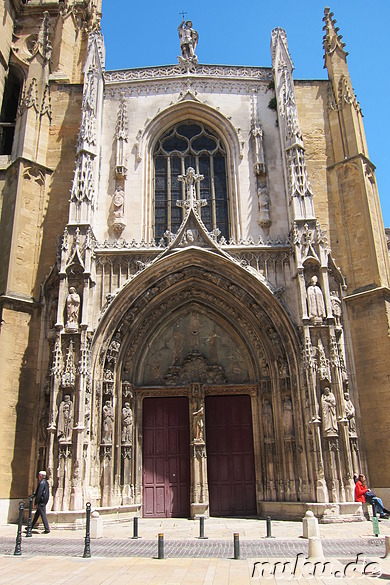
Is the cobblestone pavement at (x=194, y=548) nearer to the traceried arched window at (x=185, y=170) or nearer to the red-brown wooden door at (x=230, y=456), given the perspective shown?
the red-brown wooden door at (x=230, y=456)

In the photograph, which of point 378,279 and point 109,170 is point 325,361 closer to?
point 378,279

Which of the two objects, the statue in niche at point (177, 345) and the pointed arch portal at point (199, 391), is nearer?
the pointed arch portal at point (199, 391)

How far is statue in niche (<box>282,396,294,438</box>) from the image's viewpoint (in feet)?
46.0

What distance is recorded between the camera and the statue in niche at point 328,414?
13102 millimetres

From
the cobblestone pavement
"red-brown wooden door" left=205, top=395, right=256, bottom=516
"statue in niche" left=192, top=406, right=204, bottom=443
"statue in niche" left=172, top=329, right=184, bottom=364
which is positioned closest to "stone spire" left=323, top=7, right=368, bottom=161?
"statue in niche" left=172, top=329, right=184, bottom=364

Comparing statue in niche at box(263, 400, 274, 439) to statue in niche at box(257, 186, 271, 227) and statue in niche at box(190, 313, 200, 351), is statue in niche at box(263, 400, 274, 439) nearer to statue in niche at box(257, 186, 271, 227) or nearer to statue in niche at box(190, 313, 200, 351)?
statue in niche at box(190, 313, 200, 351)

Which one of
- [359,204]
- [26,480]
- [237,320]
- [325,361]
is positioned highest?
[359,204]

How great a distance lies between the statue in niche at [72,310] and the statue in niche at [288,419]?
6.03 meters

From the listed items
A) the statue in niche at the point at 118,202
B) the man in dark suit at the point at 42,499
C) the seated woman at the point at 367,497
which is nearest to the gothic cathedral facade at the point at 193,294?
the statue in niche at the point at 118,202

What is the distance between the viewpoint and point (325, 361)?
13727 mm

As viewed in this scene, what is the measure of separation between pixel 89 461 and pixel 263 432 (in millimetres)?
4805

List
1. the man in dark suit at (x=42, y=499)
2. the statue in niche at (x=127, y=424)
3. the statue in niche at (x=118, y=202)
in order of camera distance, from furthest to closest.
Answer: the statue in niche at (x=118, y=202) → the statue in niche at (x=127, y=424) → the man in dark suit at (x=42, y=499)

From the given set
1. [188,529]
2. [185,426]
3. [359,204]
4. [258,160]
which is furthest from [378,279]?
[188,529]

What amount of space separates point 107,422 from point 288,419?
4859 mm
